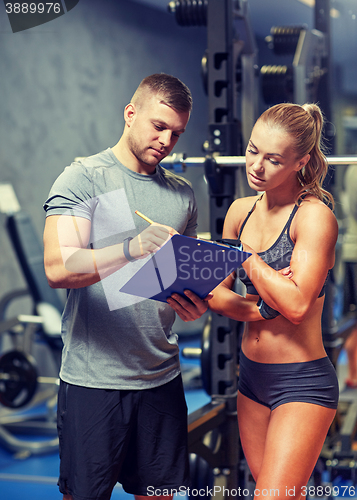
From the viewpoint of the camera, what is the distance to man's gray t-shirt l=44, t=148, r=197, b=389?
4.47 ft

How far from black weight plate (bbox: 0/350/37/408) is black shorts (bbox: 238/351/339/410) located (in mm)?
1995

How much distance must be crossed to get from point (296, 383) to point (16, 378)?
7.11ft

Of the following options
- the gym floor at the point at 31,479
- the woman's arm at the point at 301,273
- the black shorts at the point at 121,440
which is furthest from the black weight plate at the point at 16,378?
the woman's arm at the point at 301,273

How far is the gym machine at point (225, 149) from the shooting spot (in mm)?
1710

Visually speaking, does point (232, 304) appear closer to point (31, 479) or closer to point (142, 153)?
point (142, 153)

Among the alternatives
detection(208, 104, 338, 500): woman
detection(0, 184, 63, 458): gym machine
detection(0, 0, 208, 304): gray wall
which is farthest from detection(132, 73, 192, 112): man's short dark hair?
detection(0, 184, 63, 458): gym machine

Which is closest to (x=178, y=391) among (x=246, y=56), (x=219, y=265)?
(x=219, y=265)

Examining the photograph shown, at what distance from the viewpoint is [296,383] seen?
129cm

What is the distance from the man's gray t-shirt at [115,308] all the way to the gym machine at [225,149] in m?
0.32

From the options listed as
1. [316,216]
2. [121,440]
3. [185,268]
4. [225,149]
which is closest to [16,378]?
[121,440]

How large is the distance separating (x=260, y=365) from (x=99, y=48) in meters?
1.74

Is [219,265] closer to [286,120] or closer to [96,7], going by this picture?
[286,120]

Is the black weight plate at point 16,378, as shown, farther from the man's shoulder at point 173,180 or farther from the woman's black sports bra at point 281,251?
the woman's black sports bra at point 281,251

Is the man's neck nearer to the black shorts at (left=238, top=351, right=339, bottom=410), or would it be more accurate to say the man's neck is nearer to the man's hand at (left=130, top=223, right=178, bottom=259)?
the man's hand at (left=130, top=223, right=178, bottom=259)
